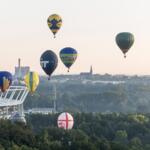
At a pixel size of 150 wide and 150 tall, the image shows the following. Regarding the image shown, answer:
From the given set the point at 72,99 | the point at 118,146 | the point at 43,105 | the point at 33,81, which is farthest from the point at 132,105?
the point at 118,146

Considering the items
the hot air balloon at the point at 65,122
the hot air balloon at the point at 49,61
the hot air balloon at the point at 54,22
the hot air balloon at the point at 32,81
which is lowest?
the hot air balloon at the point at 65,122

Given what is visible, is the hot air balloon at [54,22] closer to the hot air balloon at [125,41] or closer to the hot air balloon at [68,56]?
the hot air balloon at [68,56]

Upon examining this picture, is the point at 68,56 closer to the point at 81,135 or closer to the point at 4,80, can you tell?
the point at 4,80

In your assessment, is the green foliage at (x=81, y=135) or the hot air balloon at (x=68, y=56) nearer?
the green foliage at (x=81, y=135)

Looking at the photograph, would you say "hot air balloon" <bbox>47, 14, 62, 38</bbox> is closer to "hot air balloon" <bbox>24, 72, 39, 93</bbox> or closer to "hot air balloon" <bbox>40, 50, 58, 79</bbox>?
"hot air balloon" <bbox>40, 50, 58, 79</bbox>

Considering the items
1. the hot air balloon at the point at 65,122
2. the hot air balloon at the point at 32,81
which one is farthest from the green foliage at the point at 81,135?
the hot air balloon at the point at 32,81

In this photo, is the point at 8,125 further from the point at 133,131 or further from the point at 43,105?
the point at 43,105

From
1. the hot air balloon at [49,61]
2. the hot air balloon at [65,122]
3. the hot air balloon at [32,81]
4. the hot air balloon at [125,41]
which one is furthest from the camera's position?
the hot air balloon at [32,81]
